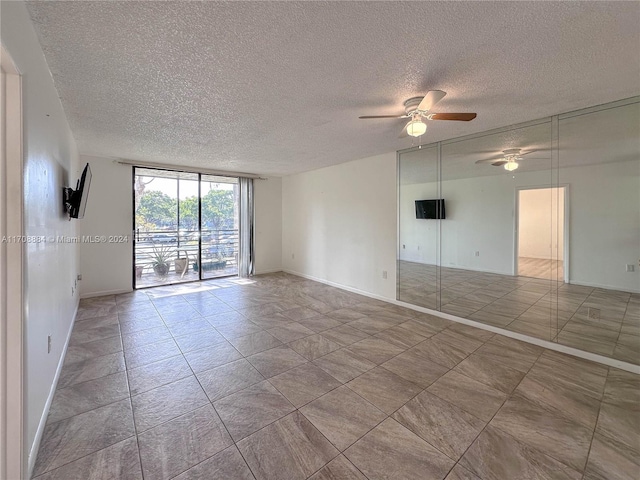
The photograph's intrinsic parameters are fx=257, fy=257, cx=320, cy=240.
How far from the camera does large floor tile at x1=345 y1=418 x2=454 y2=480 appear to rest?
4.53ft

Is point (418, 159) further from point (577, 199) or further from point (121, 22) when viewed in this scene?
point (121, 22)

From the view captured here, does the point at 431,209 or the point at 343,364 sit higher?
the point at 431,209

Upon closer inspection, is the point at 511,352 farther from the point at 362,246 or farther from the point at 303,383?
the point at 362,246

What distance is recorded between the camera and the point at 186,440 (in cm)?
157

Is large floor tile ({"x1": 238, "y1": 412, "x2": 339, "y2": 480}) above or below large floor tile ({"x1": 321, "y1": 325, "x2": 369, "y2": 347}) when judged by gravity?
below

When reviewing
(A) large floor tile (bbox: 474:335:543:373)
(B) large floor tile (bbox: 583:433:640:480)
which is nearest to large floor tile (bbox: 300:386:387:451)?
(B) large floor tile (bbox: 583:433:640:480)

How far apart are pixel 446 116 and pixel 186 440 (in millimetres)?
3097

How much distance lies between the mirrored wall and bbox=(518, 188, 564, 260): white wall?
10 millimetres

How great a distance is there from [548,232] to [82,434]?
4569mm

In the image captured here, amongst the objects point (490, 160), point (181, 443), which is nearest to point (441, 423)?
point (181, 443)

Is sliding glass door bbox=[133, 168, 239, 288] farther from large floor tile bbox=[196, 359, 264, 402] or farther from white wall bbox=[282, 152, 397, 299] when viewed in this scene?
large floor tile bbox=[196, 359, 264, 402]

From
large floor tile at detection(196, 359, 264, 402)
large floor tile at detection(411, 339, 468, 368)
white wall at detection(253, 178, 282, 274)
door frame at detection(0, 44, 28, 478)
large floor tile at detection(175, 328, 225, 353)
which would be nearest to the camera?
door frame at detection(0, 44, 28, 478)

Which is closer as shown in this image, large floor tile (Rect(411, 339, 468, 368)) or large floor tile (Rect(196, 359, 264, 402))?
large floor tile (Rect(196, 359, 264, 402))

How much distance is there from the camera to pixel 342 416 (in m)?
1.78
